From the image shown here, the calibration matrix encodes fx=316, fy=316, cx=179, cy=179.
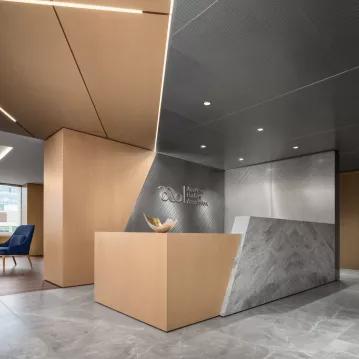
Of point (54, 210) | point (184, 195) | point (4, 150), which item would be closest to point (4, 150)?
point (4, 150)

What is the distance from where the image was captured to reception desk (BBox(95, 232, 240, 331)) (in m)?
3.33

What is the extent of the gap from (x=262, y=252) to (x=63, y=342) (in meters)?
2.80

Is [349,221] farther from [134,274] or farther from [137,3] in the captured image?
[137,3]

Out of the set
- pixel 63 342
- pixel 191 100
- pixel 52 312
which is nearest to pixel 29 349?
pixel 63 342

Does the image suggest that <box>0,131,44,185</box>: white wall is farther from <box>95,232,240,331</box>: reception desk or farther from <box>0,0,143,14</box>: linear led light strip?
<box>0,0,143,14</box>: linear led light strip

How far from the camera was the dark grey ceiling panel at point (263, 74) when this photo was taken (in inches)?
119

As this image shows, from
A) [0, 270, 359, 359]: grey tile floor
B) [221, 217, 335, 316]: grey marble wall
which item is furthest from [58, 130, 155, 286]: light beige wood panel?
[221, 217, 335, 316]: grey marble wall

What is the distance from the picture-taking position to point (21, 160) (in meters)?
9.85

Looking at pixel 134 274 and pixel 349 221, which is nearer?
Answer: pixel 134 274

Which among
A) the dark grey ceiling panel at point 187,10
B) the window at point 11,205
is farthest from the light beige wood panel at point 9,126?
the window at point 11,205

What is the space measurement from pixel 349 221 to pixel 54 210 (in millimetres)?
8820

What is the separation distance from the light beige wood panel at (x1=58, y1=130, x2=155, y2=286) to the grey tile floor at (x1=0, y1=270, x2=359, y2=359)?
5.27 ft

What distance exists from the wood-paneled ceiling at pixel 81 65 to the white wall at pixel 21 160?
1.61 m

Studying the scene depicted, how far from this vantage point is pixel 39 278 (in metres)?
6.88
